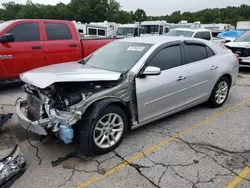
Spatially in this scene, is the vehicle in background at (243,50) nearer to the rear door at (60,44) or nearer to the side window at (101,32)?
the rear door at (60,44)

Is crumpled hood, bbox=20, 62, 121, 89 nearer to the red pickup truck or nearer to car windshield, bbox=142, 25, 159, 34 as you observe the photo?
the red pickup truck

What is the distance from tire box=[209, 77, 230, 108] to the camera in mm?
4645

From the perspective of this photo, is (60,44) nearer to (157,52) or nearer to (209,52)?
(157,52)

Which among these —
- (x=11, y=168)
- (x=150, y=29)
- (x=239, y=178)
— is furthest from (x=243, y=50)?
(x=11, y=168)

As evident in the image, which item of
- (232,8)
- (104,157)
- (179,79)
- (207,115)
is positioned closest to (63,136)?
(104,157)

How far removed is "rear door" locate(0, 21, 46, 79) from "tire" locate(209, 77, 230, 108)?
441cm

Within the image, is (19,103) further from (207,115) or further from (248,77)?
(248,77)

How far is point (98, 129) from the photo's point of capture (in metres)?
2.99

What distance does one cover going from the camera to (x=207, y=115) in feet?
14.8

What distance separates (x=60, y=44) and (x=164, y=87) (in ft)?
12.8

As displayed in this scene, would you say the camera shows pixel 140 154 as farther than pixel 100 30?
No

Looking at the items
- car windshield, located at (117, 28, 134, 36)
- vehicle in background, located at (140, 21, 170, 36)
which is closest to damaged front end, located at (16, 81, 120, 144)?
car windshield, located at (117, 28, 134, 36)

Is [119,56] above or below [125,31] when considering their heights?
below

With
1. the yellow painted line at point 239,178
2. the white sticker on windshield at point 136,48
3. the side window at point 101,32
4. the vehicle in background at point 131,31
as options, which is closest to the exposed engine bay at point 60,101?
the white sticker on windshield at point 136,48
